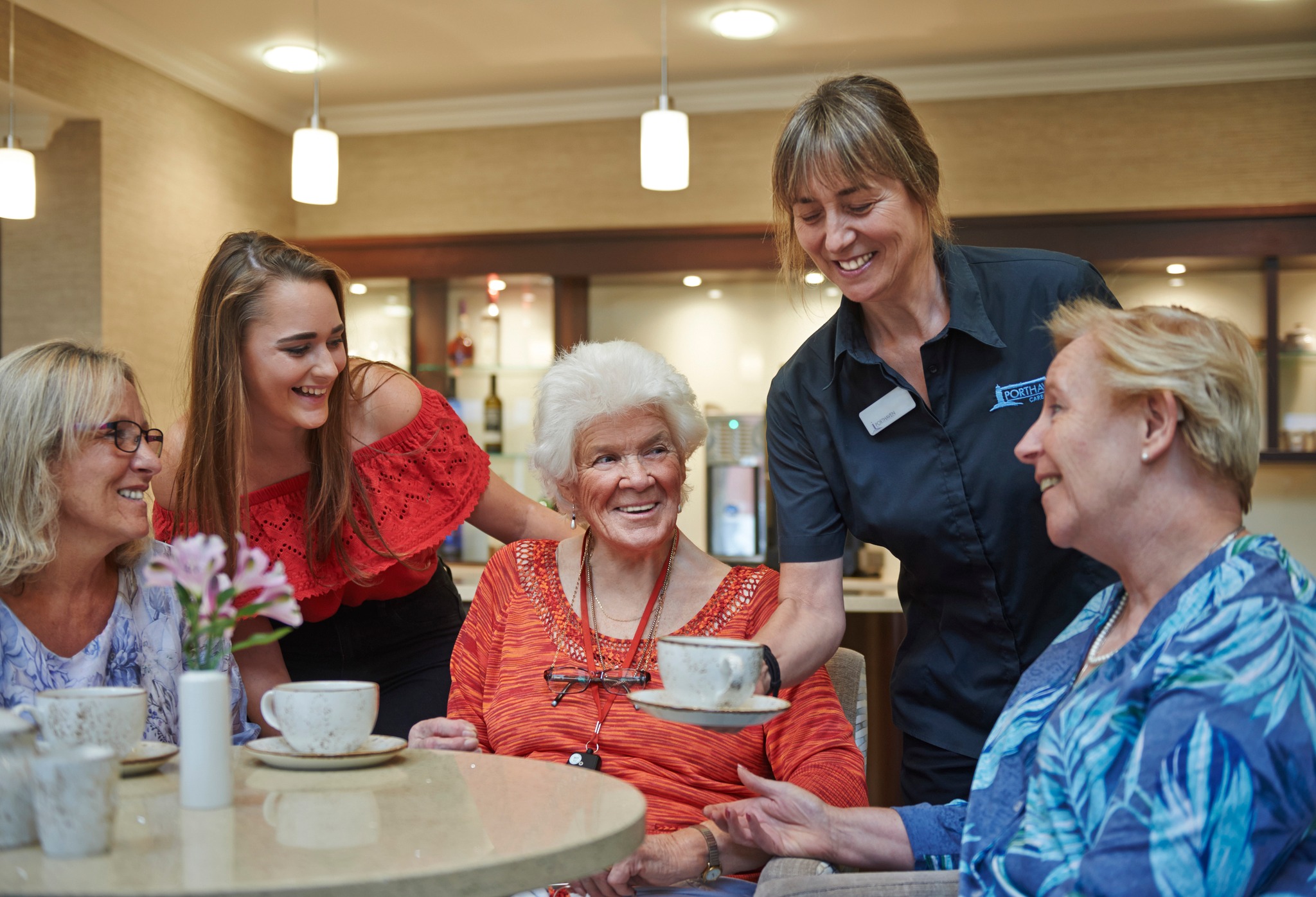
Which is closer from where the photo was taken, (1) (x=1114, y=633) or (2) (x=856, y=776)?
(1) (x=1114, y=633)

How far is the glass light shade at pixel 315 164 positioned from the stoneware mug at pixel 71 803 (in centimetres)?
353

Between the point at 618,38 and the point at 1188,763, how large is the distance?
13.8 feet

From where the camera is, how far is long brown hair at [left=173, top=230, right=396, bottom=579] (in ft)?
6.95

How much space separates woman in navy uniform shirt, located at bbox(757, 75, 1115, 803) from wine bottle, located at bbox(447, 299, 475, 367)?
3.64m

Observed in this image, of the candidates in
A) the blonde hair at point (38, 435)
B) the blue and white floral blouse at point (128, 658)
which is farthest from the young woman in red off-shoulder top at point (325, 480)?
the blonde hair at point (38, 435)

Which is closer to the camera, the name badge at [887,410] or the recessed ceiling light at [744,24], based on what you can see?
the name badge at [887,410]

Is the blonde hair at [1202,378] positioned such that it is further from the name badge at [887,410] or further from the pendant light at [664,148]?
the pendant light at [664,148]

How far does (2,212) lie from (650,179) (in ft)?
6.94

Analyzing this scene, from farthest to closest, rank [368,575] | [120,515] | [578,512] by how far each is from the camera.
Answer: [368,575] → [578,512] → [120,515]

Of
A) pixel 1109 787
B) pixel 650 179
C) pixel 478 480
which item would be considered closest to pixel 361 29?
pixel 650 179

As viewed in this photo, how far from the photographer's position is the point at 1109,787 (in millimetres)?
1162

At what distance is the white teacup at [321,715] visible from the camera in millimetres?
1372

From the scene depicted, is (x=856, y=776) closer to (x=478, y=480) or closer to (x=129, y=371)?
(x=478, y=480)

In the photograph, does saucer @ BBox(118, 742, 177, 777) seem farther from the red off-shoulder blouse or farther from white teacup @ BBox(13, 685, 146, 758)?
the red off-shoulder blouse
